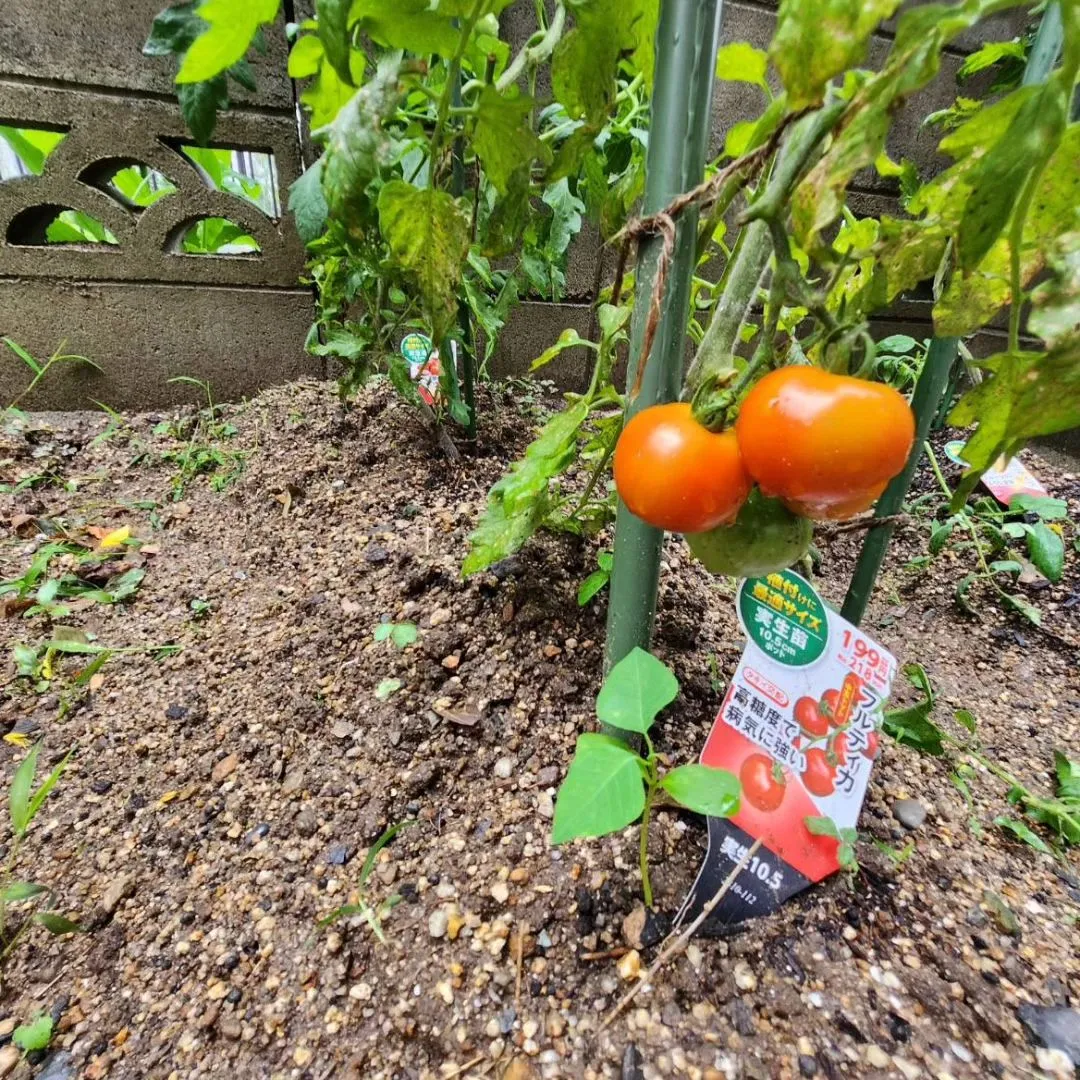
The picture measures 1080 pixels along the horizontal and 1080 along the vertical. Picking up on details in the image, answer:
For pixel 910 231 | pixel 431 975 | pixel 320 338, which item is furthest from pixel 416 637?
pixel 320 338

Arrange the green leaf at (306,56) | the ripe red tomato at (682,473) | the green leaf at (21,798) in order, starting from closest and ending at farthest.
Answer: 1. the ripe red tomato at (682,473)
2. the green leaf at (306,56)
3. the green leaf at (21,798)

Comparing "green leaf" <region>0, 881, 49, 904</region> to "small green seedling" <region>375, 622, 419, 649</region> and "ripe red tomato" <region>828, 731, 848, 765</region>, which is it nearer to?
"small green seedling" <region>375, 622, 419, 649</region>

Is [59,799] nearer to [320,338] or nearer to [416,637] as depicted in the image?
[416,637]

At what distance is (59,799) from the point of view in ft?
2.69

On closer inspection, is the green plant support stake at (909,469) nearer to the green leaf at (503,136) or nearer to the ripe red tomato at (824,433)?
the ripe red tomato at (824,433)

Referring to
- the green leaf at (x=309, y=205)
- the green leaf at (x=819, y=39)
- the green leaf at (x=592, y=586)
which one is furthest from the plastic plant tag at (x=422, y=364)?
the green leaf at (x=819, y=39)

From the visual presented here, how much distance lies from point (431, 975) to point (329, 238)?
1.09 metres

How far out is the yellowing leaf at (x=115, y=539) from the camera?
131 cm

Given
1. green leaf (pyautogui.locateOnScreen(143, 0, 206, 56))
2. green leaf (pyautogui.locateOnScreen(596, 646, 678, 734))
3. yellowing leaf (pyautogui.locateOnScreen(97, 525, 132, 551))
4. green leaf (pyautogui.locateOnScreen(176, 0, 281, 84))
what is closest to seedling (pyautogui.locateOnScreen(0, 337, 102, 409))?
yellowing leaf (pyautogui.locateOnScreen(97, 525, 132, 551))

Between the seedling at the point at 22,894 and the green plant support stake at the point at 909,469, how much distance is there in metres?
0.84

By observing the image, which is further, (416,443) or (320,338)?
(320,338)

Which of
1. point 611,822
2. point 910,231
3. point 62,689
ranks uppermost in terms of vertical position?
point 910,231

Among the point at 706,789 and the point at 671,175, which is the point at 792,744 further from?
the point at 671,175

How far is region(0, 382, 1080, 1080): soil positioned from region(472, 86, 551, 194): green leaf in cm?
44
